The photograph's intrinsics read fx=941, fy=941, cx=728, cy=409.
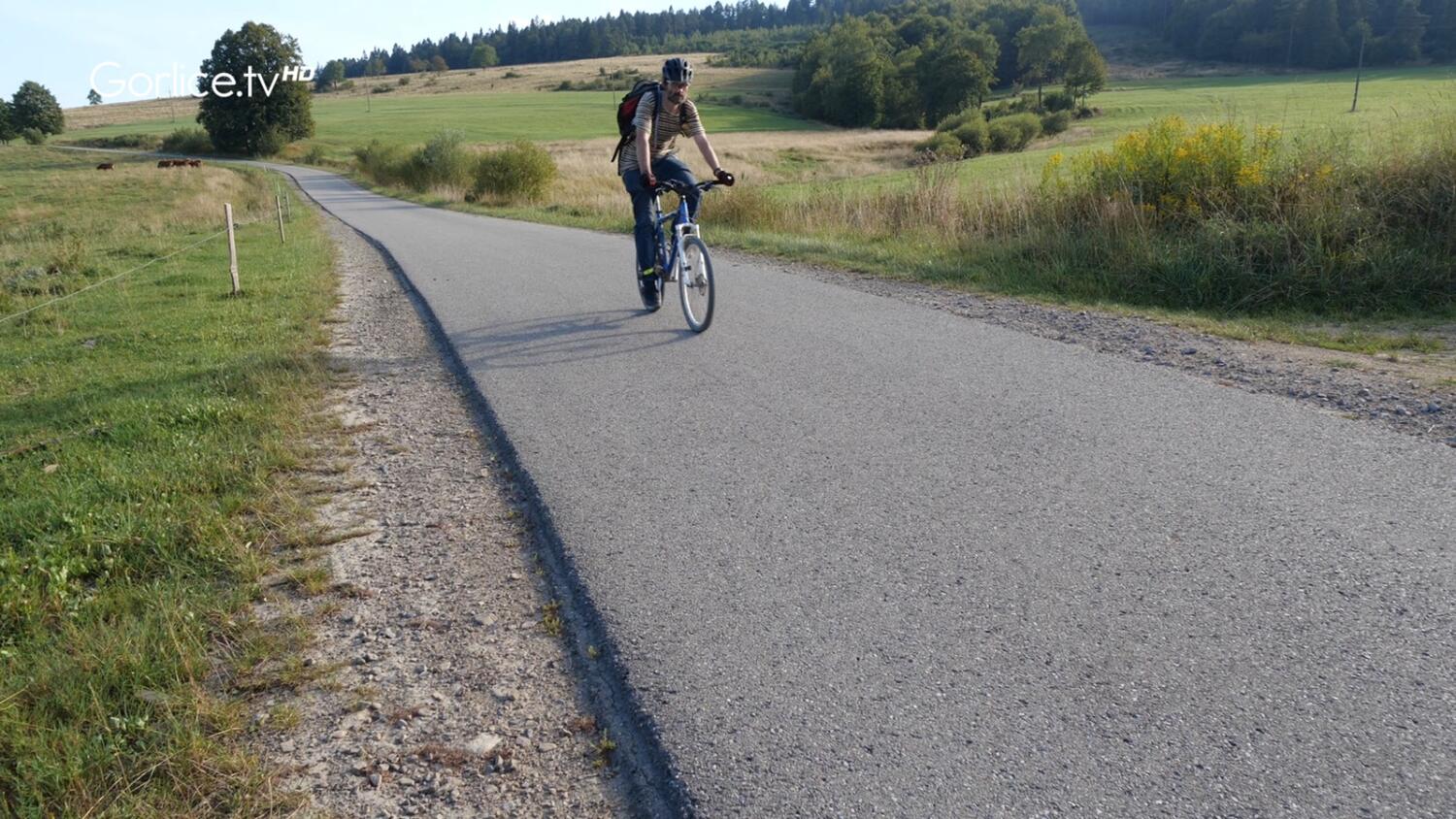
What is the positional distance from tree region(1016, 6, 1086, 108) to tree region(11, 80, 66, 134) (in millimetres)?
92022

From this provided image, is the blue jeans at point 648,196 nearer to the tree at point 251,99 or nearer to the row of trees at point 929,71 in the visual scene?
the row of trees at point 929,71

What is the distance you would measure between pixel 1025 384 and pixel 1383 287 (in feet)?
15.3

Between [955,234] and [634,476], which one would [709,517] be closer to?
[634,476]

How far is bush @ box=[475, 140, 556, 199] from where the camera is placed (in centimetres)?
3284

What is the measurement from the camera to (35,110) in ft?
290

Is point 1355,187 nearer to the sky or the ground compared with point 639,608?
nearer to the sky

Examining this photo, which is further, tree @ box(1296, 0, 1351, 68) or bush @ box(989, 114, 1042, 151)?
tree @ box(1296, 0, 1351, 68)

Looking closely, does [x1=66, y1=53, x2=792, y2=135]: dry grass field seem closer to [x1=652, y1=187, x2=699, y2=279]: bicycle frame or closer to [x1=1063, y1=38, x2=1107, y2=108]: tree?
[x1=1063, y1=38, x2=1107, y2=108]: tree

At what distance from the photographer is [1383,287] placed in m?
8.30

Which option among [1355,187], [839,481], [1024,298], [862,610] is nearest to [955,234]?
[1024,298]

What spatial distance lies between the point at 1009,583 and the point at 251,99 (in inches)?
3470

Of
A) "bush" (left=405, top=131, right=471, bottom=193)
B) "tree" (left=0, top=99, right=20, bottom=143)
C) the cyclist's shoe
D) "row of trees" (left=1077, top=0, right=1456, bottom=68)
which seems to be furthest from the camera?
"tree" (left=0, top=99, right=20, bottom=143)

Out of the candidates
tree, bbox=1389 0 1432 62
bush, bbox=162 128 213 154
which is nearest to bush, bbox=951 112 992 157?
tree, bbox=1389 0 1432 62

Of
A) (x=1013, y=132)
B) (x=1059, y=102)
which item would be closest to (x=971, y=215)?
(x=1013, y=132)
